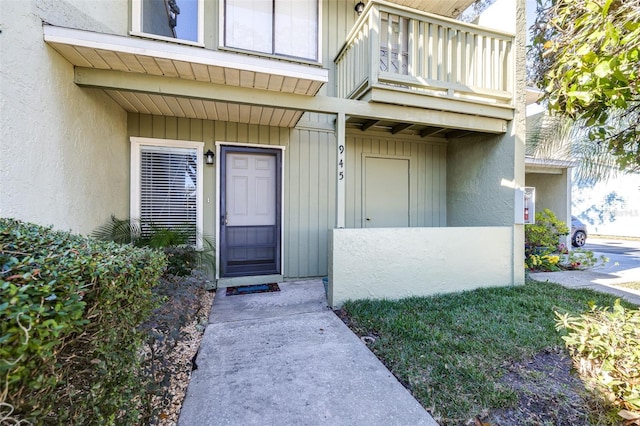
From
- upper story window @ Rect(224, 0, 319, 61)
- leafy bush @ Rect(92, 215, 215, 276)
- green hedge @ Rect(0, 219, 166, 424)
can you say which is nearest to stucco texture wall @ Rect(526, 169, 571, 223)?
upper story window @ Rect(224, 0, 319, 61)

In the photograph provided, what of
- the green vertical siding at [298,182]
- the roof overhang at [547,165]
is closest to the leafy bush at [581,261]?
the roof overhang at [547,165]

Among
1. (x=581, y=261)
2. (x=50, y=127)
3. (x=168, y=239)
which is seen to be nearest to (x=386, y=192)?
(x=168, y=239)

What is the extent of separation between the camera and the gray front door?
5.29 meters

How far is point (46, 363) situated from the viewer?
2.76 feet

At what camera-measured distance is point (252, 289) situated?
439cm

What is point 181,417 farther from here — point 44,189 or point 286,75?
point 286,75

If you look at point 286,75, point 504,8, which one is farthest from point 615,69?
point 504,8

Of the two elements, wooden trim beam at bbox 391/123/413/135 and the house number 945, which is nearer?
the house number 945

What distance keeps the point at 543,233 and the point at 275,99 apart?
6.18m

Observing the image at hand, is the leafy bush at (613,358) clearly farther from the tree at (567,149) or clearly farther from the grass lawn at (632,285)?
→ the tree at (567,149)

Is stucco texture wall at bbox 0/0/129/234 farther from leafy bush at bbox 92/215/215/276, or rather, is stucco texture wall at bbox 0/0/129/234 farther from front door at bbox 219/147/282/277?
front door at bbox 219/147/282/277

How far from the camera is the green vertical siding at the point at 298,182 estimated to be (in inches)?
174

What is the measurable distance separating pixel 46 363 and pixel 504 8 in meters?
6.38

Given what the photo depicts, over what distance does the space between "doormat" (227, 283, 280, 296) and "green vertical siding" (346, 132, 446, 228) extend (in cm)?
176
